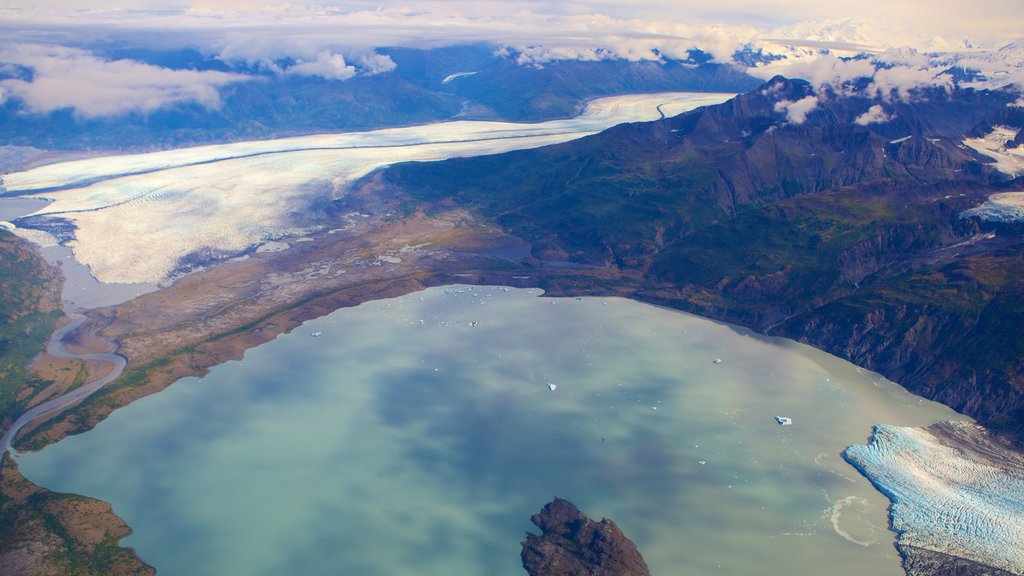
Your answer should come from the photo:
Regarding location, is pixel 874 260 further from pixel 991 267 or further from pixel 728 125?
pixel 728 125

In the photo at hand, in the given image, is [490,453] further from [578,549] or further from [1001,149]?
[1001,149]

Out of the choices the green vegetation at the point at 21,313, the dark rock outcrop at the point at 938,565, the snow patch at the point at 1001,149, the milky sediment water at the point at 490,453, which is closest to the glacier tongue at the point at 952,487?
the dark rock outcrop at the point at 938,565

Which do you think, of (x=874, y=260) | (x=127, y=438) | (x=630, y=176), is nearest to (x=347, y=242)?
(x=630, y=176)

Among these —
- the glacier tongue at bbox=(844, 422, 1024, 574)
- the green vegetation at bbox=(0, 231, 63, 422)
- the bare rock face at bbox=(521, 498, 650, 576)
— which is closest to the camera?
the bare rock face at bbox=(521, 498, 650, 576)

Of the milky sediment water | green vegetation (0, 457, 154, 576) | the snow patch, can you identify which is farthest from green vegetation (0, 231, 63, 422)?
the snow patch

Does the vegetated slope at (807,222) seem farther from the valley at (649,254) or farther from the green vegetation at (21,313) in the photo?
the green vegetation at (21,313)

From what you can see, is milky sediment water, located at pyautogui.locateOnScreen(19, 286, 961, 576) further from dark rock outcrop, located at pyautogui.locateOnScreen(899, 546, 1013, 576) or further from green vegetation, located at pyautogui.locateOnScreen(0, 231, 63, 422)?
green vegetation, located at pyautogui.locateOnScreen(0, 231, 63, 422)
